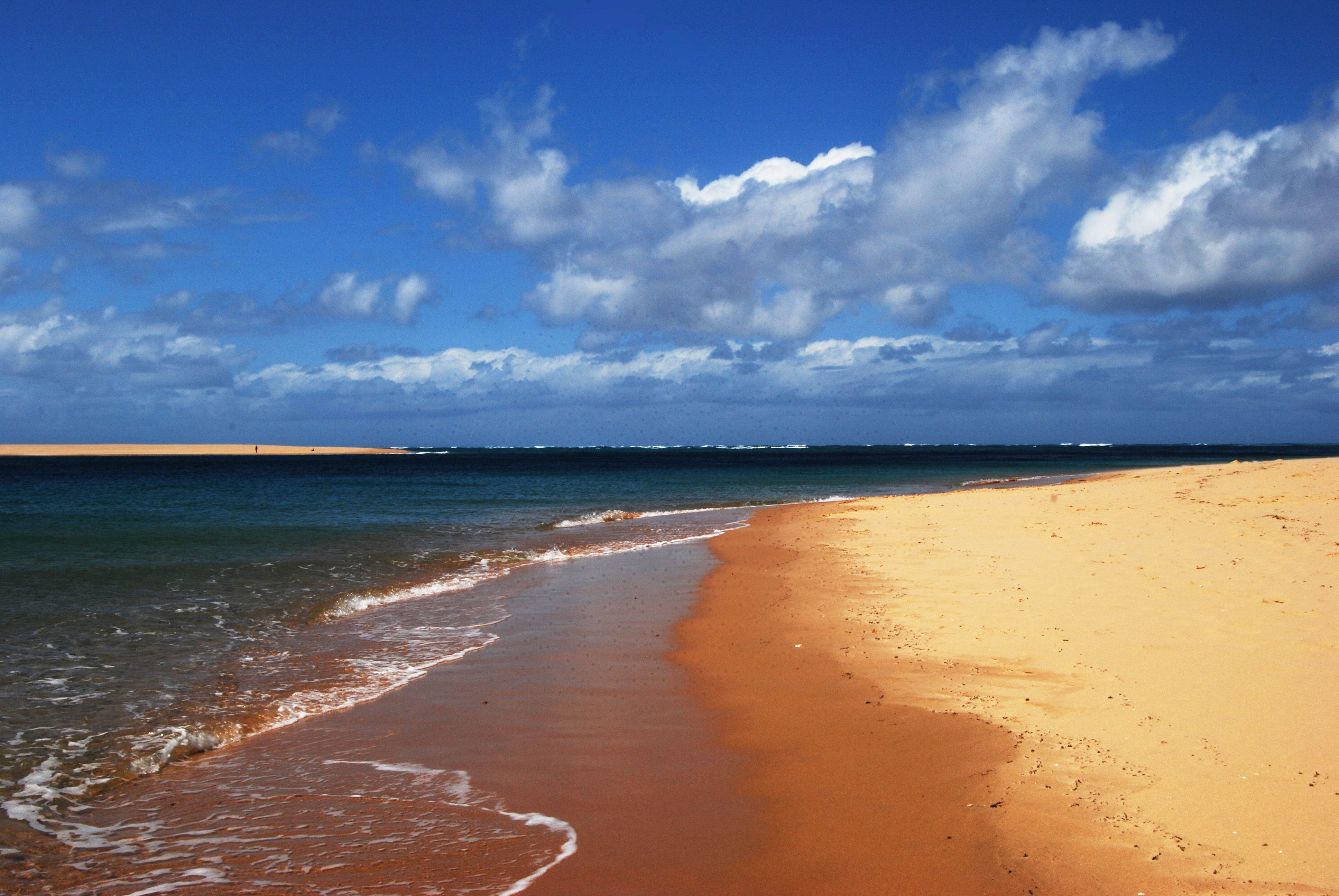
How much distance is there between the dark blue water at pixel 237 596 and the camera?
7.51 meters

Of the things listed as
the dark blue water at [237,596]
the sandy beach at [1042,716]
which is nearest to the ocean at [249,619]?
the dark blue water at [237,596]

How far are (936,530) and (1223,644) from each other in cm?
1137

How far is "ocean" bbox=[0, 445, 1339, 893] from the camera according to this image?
594 centimetres

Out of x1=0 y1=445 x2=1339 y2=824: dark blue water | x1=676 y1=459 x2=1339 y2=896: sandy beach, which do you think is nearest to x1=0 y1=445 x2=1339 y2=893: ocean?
x1=0 y1=445 x2=1339 y2=824: dark blue water

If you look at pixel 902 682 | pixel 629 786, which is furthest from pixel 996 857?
pixel 902 682

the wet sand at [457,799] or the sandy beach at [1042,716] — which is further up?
the sandy beach at [1042,716]

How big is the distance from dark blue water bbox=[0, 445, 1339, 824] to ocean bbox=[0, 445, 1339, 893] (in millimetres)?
47

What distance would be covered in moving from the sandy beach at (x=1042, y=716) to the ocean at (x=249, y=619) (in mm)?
2060

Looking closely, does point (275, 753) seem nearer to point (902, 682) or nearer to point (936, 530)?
point (902, 682)

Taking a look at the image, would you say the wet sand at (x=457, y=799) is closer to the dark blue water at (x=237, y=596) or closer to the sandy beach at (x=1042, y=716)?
the sandy beach at (x=1042, y=716)

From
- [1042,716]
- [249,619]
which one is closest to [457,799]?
[1042,716]

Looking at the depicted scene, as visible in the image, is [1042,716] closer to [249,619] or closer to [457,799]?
[457,799]

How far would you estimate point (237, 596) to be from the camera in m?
14.4

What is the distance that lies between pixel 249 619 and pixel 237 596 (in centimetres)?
221
